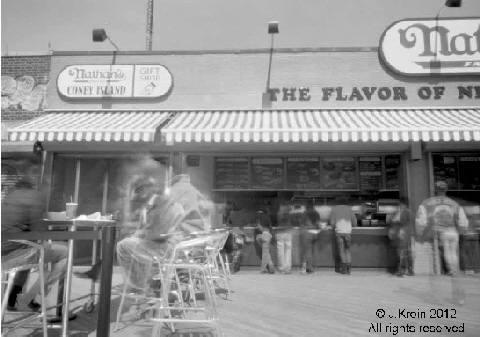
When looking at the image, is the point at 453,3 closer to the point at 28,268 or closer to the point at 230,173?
the point at 230,173

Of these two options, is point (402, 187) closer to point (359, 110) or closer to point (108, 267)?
point (359, 110)

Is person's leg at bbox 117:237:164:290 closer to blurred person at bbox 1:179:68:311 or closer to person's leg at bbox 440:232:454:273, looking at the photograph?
blurred person at bbox 1:179:68:311

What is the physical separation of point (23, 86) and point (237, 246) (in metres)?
5.97

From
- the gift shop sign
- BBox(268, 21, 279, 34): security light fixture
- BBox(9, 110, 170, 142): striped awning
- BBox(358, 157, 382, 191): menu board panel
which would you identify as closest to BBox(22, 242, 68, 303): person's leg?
BBox(9, 110, 170, 142): striped awning

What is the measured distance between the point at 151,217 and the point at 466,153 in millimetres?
7112

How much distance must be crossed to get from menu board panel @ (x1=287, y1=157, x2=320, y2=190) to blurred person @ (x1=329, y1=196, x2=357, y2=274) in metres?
0.87

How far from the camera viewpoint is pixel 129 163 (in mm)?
8492

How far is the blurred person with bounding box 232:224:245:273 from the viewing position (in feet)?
25.4

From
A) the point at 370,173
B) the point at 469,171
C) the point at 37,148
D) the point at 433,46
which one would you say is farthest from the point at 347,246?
the point at 37,148

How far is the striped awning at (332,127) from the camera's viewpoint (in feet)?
20.9

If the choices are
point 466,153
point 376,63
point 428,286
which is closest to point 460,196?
point 466,153

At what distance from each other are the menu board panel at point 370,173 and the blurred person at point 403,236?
0.83 m

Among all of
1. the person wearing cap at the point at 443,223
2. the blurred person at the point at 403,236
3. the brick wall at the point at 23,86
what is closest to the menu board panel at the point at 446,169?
the blurred person at the point at 403,236

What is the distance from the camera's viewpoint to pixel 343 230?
302 inches
